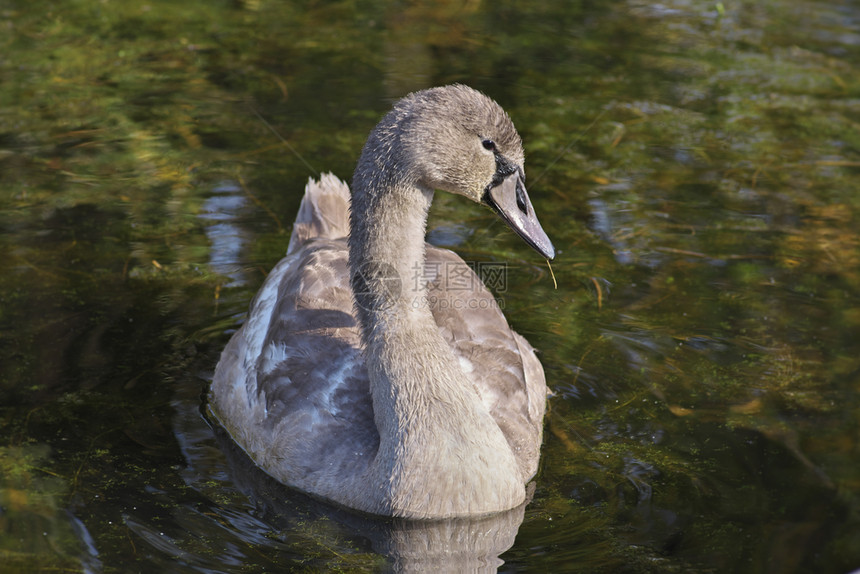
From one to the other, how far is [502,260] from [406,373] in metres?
2.73

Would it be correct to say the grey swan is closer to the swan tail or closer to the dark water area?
the dark water area

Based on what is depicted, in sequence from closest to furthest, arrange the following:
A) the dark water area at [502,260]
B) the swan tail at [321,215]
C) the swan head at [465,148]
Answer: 1. the swan head at [465,148]
2. the dark water area at [502,260]
3. the swan tail at [321,215]

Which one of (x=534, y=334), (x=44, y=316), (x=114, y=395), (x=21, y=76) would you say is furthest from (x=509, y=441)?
(x=21, y=76)

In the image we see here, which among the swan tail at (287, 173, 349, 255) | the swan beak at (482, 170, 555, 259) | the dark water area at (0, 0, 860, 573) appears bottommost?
the dark water area at (0, 0, 860, 573)

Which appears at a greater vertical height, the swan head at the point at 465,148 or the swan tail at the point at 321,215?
the swan head at the point at 465,148

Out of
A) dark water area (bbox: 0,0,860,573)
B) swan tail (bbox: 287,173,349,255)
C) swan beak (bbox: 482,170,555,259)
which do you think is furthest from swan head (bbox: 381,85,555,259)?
swan tail (bbox: 287,173,349,255)

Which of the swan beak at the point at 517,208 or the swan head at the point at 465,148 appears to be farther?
the swan beak at the point at 517,208

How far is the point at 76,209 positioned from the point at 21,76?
2.84m

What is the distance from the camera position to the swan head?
4.84 metres

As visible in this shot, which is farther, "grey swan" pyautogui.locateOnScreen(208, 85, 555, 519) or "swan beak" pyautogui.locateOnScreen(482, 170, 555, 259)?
"swan beak" pyautogui.locateOnScreen(482, 170, 555, 259)

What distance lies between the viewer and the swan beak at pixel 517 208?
507cm

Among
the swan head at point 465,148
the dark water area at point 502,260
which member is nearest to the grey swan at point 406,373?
the swan head at point 465,148

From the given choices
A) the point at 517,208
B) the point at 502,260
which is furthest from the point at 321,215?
the point at 517,208

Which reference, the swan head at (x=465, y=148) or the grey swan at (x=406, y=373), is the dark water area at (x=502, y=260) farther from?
the swan head at (x=465, y=148)
